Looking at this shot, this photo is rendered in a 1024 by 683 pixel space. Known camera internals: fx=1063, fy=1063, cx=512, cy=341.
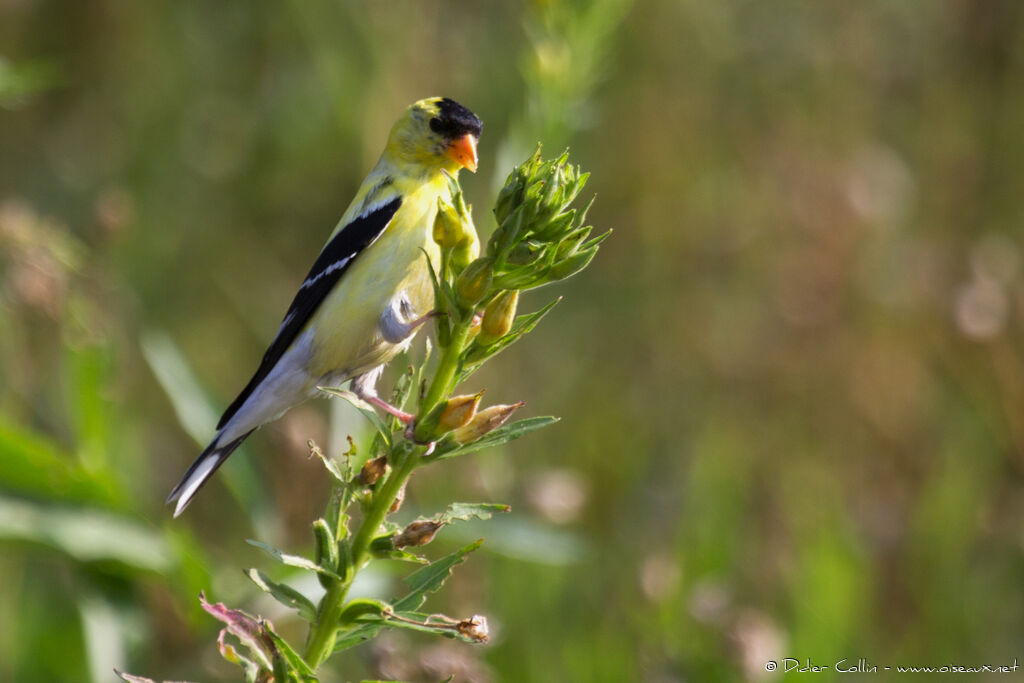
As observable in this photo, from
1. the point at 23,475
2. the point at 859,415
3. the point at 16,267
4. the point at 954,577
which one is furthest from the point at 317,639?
the point at 859,415

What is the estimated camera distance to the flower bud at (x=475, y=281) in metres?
1.19

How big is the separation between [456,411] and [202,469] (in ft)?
3.25

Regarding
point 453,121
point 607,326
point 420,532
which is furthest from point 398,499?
point 607,326

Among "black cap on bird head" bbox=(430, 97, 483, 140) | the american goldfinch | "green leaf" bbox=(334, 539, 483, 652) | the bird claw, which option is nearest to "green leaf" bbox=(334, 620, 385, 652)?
"green leaf" bbox=(334, 539, 483, 652)

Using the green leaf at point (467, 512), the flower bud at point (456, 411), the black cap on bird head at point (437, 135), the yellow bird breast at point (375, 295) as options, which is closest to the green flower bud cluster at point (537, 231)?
the flower bud at point (456, 411)

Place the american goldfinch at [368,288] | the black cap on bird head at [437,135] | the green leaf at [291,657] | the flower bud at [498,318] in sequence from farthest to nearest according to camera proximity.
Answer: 1. the black cap on bird head at [437,135]
2. the american goldfinch at [368,288]
3. the flower bud at [498,318]
4. the green leaf at [291,657]

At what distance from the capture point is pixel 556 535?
2.49m

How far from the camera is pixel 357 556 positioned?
1162mm

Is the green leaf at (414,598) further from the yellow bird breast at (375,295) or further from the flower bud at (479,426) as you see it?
the yellow bird breast at (375,295)

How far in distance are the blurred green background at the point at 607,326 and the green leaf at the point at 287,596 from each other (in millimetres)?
1172

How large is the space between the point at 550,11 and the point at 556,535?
48.2 inches

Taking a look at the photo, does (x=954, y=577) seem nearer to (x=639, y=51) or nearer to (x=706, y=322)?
(x=706, y=322)

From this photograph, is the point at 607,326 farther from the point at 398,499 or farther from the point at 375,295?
the point at 398,499

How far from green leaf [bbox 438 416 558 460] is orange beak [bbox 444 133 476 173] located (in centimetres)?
117
